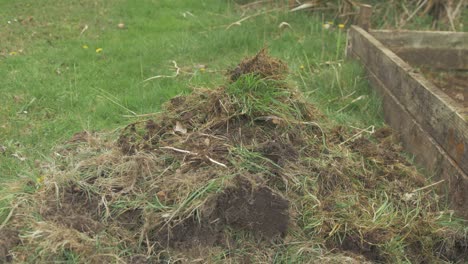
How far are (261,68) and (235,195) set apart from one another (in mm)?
1001

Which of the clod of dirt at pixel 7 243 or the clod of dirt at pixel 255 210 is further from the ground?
the clod of dirt at pixel 255 210

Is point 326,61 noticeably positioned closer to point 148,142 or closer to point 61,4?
point 148,142

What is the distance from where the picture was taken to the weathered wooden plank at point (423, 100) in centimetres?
346

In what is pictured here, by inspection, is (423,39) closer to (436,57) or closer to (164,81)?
(436,57)

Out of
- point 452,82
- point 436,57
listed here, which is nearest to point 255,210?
point 452,82

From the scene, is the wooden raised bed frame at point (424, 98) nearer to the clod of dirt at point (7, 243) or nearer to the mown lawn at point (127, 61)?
the mown lawn at point (127, 61)

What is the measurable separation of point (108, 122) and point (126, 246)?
2.23 m

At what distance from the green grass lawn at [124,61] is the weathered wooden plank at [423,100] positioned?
9.9 inches

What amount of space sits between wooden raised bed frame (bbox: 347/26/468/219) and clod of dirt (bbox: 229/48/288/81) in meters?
1.14

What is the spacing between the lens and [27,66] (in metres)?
5.81

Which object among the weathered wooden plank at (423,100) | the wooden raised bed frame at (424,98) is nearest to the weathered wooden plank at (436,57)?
the wooden raised bed frame at (424,98)

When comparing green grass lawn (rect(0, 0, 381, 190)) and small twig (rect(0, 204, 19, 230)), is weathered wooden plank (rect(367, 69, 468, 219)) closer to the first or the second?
green grass lawn (rect(0, 0, 381, 190))

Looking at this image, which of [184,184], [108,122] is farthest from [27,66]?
[184,184]

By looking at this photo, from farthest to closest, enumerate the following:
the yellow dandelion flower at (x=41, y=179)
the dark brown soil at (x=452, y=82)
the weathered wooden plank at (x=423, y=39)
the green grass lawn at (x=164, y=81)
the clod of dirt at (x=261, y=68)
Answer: the weathered wooden plank at (x=423, y=39)
the dark brown soil at (x=452, y=82)
the clod of dirt at (x=261, y=68)
the yellow dandelion flower at (x=41, y=179)
the green grass lawn at (x=164, y=81)
